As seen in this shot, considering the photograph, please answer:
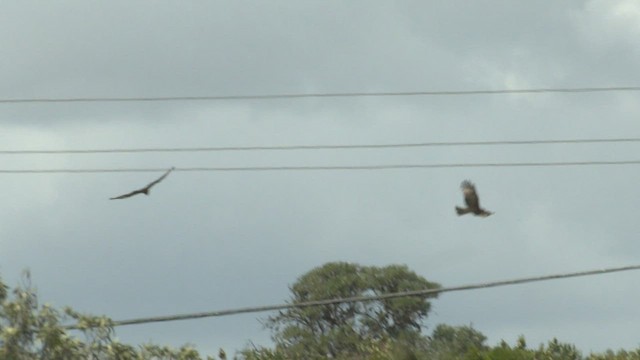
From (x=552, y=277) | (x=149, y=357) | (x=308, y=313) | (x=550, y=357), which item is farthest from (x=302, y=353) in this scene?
(x=149, y=357)

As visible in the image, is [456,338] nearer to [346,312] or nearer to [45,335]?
[346,312]

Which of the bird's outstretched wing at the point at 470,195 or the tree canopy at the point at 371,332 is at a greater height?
the tree canopy at the point at 371,332

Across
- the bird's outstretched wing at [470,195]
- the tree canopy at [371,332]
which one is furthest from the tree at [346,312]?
the bird's outstretched wing at [470,195]

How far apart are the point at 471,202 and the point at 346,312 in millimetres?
45620

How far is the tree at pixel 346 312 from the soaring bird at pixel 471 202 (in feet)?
131

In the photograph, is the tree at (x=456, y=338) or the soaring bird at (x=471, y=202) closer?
the soaring bird at (x=471, y=202)

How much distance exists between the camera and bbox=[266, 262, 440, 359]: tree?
72.4 meters

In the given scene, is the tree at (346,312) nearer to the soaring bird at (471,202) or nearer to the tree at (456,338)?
the tree at (456,338)

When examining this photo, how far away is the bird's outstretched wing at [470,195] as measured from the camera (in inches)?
1176

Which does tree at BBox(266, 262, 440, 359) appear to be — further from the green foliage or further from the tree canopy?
the green foliage

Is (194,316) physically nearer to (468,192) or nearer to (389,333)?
(468,192)

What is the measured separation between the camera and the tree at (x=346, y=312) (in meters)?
72.4

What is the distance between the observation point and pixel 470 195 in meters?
30.1

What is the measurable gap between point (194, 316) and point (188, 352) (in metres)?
2.19
